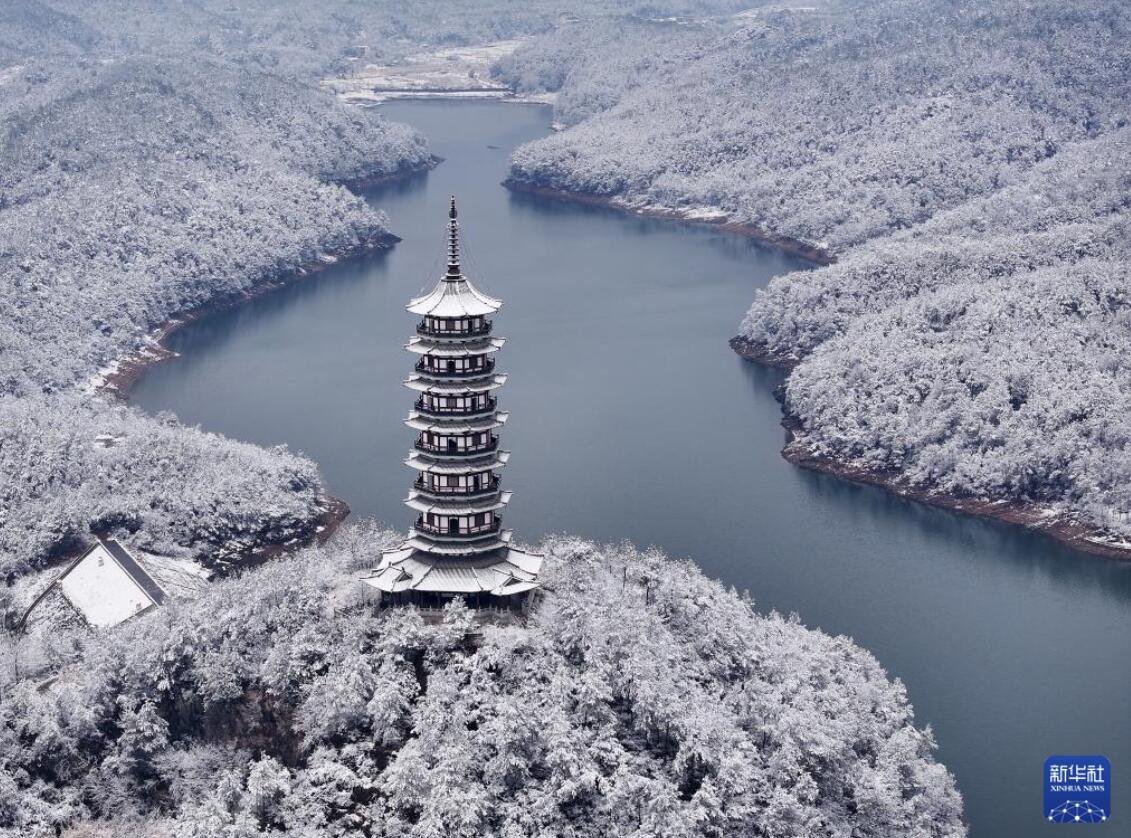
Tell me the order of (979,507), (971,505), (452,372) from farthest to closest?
1. (971,505)
2. (979,507)
3. (452,372)

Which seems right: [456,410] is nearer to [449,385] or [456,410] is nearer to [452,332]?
[449,385]

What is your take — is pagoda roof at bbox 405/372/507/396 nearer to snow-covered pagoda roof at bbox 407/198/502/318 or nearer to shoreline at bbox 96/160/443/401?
snow-covered pagoda roof at bbox 407/198/502/318

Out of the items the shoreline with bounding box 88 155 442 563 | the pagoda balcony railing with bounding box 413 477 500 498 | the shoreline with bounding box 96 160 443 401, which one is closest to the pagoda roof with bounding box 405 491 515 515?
the pagoda balcony railing with bounding box 413 477 500 498

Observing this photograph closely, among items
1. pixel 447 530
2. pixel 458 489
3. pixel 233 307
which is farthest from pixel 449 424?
pixel 233 307

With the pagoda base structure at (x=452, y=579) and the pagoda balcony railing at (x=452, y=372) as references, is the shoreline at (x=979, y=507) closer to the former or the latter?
the pagoda base structure at (x=452, y=579)

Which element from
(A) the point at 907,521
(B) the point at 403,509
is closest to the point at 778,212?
(A) the point at 907,521

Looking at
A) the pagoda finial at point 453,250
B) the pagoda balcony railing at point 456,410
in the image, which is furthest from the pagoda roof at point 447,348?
the pagoda finial at point 453,250
